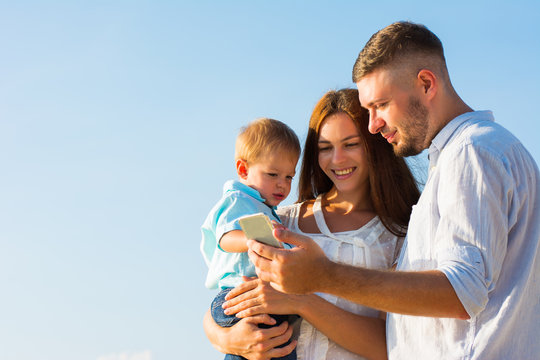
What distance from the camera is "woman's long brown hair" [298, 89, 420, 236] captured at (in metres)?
5.23

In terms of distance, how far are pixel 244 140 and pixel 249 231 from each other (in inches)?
75.2

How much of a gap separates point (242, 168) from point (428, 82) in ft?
6.46

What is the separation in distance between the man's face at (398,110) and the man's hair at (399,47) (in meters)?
0.08

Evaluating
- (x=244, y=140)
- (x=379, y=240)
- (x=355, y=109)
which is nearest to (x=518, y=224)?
(x=379, y=240)

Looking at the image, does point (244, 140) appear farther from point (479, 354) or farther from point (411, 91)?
point (479, 354)

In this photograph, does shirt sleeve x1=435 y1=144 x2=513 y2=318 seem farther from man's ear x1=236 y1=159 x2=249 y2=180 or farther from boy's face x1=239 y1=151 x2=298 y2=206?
man's ear x1=236 y1=159 x2=249 y2=180

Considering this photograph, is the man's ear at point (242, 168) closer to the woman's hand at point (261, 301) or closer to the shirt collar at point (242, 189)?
the shirt collar at point (242, 189)

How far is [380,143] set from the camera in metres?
5.29

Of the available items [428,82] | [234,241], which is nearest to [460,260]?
[428,82]

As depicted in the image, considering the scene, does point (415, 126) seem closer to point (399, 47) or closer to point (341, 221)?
point (399, 47)

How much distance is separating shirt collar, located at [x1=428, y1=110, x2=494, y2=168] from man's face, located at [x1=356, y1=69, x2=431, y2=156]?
12 centimetres

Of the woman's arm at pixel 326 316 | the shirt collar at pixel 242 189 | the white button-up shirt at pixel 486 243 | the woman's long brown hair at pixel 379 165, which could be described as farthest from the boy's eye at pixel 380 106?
the woman's arm at pixel 326 316


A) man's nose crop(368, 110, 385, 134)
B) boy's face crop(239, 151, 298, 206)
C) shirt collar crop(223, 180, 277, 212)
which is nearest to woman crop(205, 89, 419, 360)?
boy's face crop(239, 151, 298, 206)

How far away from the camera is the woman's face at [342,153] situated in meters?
5.25
